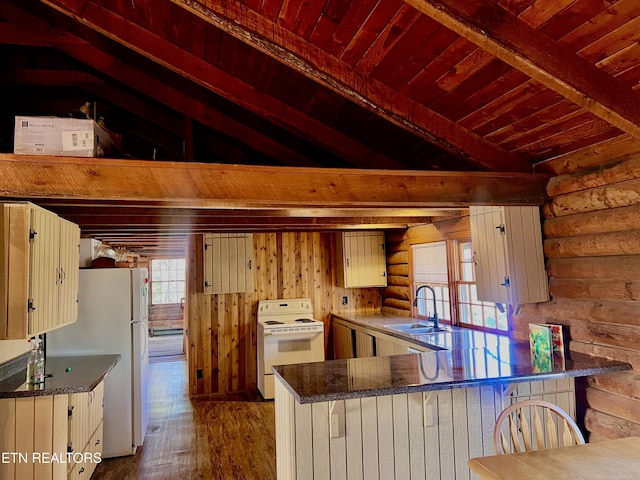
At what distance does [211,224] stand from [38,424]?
2159 millimetres

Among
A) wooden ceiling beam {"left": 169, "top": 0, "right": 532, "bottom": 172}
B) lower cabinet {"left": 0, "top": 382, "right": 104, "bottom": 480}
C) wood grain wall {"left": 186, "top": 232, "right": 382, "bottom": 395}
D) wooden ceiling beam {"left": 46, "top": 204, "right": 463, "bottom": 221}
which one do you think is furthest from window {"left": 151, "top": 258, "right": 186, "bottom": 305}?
wooden ceiling beam {"left": 169, "top": 0, "right": 532, "bottom": 172}

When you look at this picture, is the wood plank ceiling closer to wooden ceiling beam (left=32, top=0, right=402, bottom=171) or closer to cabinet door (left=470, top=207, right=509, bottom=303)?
wooden ceiling beam (left=32, top=0, right=402, bottom=171)

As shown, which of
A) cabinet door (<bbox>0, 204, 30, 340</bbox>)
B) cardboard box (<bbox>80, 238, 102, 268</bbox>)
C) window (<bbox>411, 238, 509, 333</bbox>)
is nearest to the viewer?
cabinet door (<bbox>0, 204, 30, 340</bbox>)

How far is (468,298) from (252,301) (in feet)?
9.29

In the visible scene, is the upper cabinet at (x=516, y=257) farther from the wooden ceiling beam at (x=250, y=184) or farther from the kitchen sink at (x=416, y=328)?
the kitchen sink at (x=416, y=328)

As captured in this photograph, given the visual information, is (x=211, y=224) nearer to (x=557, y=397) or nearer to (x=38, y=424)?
(x=38, y=424)

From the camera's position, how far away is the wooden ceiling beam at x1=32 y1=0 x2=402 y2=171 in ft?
7.94

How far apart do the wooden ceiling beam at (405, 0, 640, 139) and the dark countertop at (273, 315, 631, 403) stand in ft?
4.41

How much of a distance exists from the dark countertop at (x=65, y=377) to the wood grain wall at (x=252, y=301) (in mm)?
1812

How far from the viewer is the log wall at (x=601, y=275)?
2322 millimetres

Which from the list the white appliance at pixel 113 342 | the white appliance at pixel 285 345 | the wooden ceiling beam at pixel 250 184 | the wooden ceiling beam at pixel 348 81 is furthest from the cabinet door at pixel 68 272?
the white appliance at pixel 285 345

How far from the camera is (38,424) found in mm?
2510

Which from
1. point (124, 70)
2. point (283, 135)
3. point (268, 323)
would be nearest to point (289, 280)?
point (268, 323)

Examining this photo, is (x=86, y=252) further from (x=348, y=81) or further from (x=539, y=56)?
(x=539, y=56)
